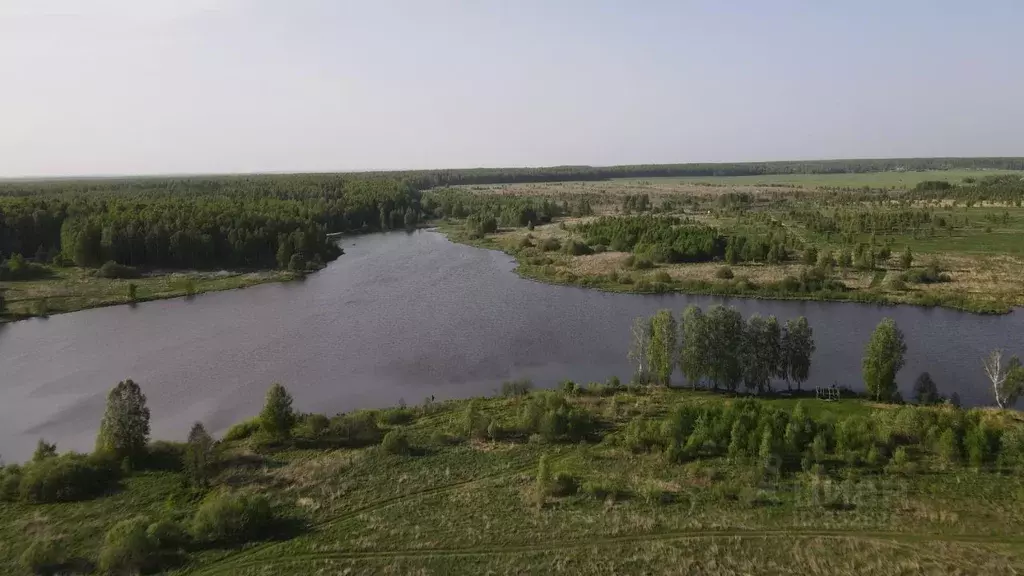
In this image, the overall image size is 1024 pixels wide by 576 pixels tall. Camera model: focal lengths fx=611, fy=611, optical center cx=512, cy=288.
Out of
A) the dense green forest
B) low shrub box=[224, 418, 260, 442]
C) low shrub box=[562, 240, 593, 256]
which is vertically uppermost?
the dense green forest

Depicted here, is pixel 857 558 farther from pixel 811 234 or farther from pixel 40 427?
pixel 811 234

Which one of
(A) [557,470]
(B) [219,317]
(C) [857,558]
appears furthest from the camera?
(B) [219,317]

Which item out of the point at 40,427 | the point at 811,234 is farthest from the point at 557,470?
the point at 811,234

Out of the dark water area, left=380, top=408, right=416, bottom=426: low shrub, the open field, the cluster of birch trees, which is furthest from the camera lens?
the open field

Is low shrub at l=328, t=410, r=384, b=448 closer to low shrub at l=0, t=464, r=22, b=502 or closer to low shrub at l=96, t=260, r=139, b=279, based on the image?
low shrub at l=0, t=464, r=22, b=502

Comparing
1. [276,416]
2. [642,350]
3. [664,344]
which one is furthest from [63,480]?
[642,350]

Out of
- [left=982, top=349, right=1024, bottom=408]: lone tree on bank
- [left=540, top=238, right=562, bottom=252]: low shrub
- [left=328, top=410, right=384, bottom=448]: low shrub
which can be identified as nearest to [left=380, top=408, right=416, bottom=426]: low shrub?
[left=328, top=410, right=384, bottom=448]: low shrub

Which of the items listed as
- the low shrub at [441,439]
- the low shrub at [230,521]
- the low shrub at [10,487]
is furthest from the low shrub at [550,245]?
the low shrub at [10,487]
